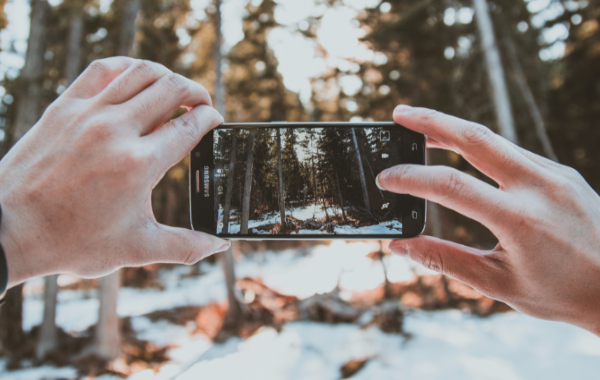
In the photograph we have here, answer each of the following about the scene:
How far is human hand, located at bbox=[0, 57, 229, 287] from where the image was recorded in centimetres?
117

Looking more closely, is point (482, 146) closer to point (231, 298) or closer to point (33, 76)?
point (33, 76)

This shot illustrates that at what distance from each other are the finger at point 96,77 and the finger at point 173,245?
63 cm

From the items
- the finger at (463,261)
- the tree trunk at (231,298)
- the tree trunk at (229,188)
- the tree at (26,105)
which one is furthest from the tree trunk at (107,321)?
the finger at (463,261)

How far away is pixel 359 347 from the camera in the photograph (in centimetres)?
806

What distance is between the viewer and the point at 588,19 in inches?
403

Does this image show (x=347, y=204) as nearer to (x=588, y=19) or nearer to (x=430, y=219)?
(x=430, y=219)

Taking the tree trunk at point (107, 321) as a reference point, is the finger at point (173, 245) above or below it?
above

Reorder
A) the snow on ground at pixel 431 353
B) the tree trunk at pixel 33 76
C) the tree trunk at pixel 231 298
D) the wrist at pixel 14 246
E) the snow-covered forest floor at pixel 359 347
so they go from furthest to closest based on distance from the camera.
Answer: the tree trunk at pixel 231 298 → the tree trunk at pixel 33 76 → the snow-covered forest floor at pixel 359 347 → the snow on ground at pixel 431 353 → the wrist at pixel 14 246

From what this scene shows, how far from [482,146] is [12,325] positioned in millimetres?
10344

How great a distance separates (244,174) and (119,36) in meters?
8.67

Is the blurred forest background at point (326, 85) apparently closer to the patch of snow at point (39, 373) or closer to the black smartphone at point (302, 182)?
the patch of snow at point (39, 373)

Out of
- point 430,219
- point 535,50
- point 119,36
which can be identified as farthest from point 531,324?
point 119,36

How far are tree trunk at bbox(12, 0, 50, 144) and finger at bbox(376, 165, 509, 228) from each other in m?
8.73

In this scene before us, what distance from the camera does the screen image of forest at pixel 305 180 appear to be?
6.04 ft
